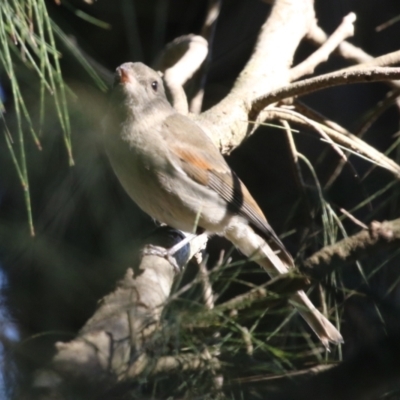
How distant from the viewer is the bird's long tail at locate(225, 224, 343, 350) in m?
3.05

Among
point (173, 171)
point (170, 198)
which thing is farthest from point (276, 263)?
point (173, 171)

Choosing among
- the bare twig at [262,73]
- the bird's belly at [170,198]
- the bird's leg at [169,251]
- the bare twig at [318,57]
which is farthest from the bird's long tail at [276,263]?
the bare twig at [318,57]

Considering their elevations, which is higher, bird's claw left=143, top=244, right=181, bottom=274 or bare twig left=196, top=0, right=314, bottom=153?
bare twig left=196, top=0, right=314, bottom=153

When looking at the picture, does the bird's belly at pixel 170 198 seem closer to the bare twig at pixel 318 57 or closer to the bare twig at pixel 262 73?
the bare twig at pixel 262 73

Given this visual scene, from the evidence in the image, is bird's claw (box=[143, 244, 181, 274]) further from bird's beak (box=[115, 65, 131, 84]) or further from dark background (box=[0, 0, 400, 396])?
bird's beak (box=[115, 65, 131, 84])

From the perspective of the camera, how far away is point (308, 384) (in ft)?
Result: 4.70

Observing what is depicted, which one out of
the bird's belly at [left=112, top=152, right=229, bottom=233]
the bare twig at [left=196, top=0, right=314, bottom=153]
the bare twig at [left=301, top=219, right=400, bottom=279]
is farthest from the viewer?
the bare twig at [left=196, top=0, right=314, bottom=153]

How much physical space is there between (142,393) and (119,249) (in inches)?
69.0

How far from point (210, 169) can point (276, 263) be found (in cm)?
67

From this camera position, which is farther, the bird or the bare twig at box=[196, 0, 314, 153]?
the bare twig at box=[196, 0, 314, 153]

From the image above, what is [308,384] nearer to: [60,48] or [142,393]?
[142,393]

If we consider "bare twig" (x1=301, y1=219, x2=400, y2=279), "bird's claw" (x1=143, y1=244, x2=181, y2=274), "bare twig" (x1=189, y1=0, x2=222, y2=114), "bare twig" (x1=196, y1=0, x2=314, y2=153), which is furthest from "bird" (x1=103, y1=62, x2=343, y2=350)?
"bare twig" (x1=301, y1=219, x2=400, y2=279)

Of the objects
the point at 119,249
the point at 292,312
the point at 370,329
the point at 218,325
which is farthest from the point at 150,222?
the point at 370,329

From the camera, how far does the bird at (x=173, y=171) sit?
384 cm
